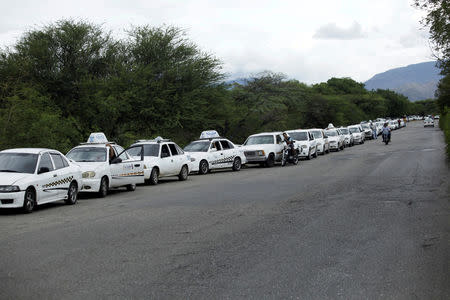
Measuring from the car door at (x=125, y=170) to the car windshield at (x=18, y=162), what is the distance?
11.7 feet

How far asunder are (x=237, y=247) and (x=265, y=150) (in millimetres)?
20661

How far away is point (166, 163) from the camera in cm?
2173

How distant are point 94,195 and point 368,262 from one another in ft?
40.2

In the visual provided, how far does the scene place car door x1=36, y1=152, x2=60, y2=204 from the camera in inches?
527

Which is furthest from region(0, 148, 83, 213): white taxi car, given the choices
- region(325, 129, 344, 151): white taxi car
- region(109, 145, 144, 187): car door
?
region(325, 129, 344, 151): white taxi car

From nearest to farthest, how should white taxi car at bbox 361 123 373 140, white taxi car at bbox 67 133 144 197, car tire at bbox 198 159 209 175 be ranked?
white taxi car at bbox 67 133 144 197 → car tire at bbox 198 159 209 175 → white taxi car at bbox 361 123 373 140

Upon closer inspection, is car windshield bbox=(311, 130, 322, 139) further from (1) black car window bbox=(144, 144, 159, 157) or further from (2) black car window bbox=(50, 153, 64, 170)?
(2) black car window bbox=(50, 153, 64, 170)

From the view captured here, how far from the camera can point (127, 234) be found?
9289 mm

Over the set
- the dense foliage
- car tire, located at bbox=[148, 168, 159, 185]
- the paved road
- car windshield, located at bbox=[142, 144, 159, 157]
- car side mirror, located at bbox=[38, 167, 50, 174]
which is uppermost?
the dense foliage

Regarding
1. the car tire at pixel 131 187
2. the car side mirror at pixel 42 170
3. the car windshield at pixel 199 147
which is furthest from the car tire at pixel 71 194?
the car windshield at pixel 199 147

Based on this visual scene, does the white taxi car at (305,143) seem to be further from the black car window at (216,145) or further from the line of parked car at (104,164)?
the black car window at (216,145)

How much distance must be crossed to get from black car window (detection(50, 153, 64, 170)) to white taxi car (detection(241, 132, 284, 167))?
14733 millimetres

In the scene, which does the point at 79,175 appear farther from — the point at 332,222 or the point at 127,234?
the point at 332,222

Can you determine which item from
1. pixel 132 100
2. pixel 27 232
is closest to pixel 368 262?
pixel 27 232
